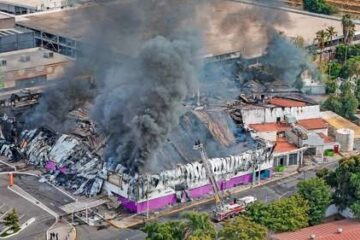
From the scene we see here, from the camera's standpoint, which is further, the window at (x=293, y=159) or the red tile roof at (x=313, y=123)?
the red tile roof at (x=313, y=123)

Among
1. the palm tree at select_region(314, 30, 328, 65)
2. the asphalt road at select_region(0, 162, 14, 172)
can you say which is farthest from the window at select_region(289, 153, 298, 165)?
the palm tree at select_region(314, 30, 328, 65)

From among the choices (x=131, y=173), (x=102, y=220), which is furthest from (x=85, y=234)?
(x=131, y=173)

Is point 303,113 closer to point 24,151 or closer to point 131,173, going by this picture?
point 131,173

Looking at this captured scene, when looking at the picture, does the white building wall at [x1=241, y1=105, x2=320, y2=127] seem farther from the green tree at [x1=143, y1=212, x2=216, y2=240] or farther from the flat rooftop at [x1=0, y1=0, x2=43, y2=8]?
the flat rooftop at [x1=0, y1=0, x2=43, y2=8]

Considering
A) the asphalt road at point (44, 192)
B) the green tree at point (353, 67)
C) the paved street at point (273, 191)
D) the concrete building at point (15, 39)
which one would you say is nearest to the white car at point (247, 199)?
the paved street at point (273, 191)

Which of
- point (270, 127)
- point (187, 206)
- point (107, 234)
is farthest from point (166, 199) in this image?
point (270, 127)

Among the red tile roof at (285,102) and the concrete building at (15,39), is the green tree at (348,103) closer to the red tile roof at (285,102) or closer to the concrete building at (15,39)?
the red tile roof at (285,102)
